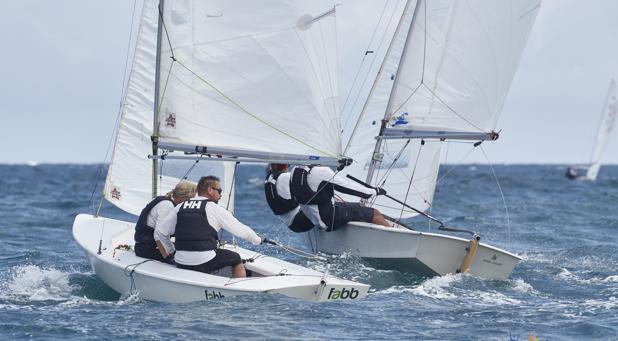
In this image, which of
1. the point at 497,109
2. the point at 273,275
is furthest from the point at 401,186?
the point at 273,275

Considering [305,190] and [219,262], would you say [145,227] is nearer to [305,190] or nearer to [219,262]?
[219,262]

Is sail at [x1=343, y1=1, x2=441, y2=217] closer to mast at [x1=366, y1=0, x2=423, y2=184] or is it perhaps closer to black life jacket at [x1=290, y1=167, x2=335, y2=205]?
mast at [x1=366, y1=0, x2=423, y2=184]

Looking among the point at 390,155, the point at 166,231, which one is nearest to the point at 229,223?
the point at 166,231

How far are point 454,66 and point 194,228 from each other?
18.9 feet

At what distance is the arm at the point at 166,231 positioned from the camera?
10250 millimetres

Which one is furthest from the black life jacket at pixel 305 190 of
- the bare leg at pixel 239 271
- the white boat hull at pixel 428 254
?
the bare leg at pixel 239 271

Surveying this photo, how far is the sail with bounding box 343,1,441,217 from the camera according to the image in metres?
15.8

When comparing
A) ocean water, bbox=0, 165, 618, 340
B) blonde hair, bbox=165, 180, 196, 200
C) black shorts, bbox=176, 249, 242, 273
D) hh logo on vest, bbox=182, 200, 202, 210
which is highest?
blonde hair, bbox=165, 180, 196, 200

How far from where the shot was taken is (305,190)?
13.0 meters

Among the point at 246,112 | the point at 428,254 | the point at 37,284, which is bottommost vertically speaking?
the point at 37,284

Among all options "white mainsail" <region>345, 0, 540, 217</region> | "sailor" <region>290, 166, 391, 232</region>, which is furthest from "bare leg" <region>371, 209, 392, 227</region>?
"white mainsail" <region>345, 0, 540, 217</region>

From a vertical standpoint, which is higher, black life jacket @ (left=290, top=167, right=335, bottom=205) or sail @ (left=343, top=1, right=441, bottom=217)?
sail @ (left=343, top=1, right=441, bottom=217)

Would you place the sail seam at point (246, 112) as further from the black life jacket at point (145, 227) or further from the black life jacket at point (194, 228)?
the black life jacket at point (194, 228)

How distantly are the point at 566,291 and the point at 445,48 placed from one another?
4.09 meters
